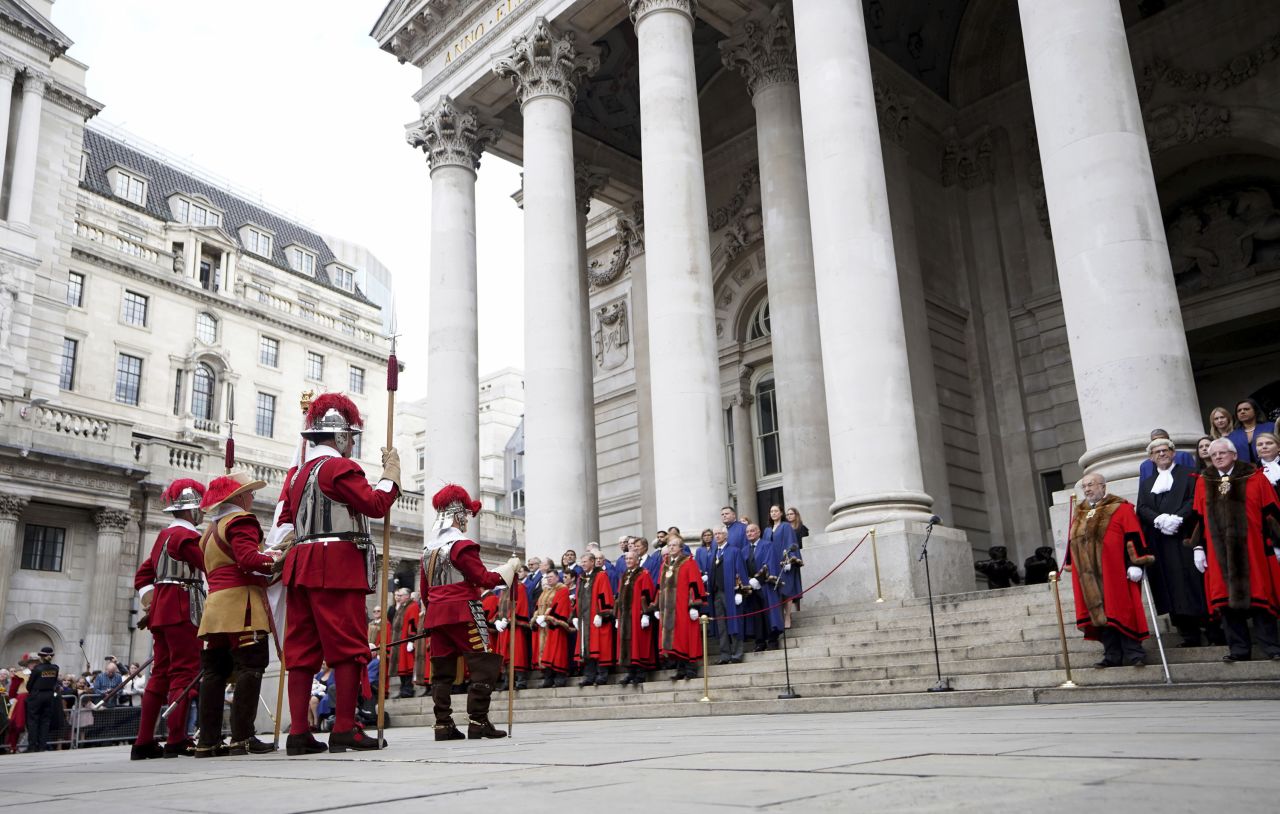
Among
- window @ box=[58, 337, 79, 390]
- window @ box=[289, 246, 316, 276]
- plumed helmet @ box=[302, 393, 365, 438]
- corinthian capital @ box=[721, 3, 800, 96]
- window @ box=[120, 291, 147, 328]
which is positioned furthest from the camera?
window @ box=[289, 246, 316, 276]

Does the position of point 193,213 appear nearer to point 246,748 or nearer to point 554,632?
→ point 554,632

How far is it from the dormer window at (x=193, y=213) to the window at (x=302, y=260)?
15.5 ft

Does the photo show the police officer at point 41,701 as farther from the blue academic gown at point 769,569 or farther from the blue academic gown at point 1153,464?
the blue academic gown at point 1153,464

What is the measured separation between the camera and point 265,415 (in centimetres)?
4991

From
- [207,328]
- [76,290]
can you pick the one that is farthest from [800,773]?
[207,328]

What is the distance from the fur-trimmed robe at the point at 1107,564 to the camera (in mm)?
8812

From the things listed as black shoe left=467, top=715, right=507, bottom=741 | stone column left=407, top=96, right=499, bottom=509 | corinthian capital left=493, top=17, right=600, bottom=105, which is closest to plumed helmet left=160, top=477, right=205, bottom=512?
black shoe left=467, top=715, right=507, bottom=741

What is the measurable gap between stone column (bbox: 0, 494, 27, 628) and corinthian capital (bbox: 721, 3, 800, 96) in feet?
72.3

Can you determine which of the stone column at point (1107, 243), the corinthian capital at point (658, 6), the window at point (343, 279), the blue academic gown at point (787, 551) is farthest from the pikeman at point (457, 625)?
the window at point (343, 279)

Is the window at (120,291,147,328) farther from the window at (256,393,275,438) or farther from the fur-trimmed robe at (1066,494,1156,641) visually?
the fur-trimmed robe at (1066,494,1156,641)

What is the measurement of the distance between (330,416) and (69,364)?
40.9 meters

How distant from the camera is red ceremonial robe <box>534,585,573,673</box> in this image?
588 inches

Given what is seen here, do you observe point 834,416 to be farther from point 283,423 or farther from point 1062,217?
point 283,423

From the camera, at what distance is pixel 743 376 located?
2448 centimetres
